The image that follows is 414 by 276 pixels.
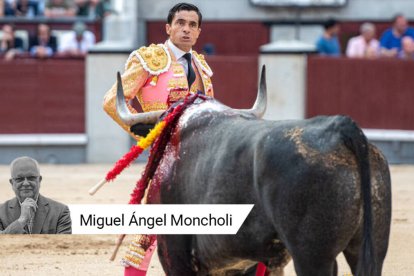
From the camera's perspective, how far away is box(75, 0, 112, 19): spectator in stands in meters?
13.3

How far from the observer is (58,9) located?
13.8 meters

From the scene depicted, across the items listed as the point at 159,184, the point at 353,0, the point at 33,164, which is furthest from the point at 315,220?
the point at 353,0

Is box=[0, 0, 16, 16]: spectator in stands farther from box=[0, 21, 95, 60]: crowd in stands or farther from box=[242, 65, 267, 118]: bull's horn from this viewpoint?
box=[242, 65, 267, 118]: bull's horn

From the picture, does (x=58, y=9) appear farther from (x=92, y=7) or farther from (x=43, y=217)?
(x=43, y=217)

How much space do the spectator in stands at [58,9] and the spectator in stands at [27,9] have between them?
0.45 feet

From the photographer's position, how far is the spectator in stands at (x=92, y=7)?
1334cm

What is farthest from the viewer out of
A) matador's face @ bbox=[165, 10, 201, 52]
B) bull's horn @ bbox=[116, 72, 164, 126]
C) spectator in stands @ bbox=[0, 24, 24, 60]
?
spectator in stands @ bbox=[0, 24, 24, 60]

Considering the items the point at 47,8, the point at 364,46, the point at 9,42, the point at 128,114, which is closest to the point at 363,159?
the point at 128,114

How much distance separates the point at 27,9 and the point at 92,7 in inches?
29.2

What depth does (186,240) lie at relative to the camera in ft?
12.6

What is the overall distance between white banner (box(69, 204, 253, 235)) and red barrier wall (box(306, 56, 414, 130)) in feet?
24.4

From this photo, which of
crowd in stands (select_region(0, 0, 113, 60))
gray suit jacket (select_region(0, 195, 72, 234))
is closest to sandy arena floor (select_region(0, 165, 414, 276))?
gray suit jacket (select_region(0, 195, 72, 234))

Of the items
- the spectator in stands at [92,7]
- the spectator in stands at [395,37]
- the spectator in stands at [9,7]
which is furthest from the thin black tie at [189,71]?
the spectator in stands at [9,7]

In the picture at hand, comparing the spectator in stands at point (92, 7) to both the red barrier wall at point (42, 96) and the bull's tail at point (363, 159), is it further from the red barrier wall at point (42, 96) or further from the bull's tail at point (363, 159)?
the bull's tail at point (363, 159)
